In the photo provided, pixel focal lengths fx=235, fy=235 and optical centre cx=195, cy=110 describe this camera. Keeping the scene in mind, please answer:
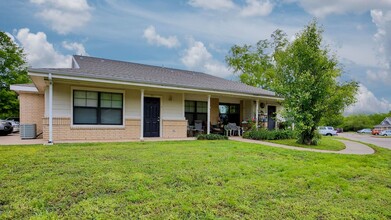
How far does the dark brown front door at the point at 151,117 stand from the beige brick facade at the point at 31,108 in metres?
5.89

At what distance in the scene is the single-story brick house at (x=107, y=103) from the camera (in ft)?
31.9

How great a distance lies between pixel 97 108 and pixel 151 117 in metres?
2.66

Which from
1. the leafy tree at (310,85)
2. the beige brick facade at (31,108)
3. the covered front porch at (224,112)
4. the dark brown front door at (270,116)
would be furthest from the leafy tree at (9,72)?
the leafy tree at (310,85)

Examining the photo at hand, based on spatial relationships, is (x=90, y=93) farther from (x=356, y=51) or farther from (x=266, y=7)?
(x=356, y=51)

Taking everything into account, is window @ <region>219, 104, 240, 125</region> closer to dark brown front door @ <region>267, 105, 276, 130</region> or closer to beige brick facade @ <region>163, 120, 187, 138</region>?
dark brown front door @ <region>267, 105, 276, 130</region>

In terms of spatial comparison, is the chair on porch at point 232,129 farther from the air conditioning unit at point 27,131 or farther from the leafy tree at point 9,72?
the leafy tree at point 9,72

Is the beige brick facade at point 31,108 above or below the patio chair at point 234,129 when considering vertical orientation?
above

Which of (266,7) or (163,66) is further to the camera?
(163,66)

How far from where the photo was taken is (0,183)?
4039 mm

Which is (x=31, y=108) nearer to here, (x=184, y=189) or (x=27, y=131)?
(x=27, y=131)

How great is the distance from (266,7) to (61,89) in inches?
469

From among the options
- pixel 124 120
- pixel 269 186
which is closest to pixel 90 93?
pixel 124 120

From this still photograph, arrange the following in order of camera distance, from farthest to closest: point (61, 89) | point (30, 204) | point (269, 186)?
point (61, 89)
point (269, 186)
point (30, 204)

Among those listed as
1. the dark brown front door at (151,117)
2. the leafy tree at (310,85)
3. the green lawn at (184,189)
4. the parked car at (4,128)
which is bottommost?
the green lawn at (184,189)
